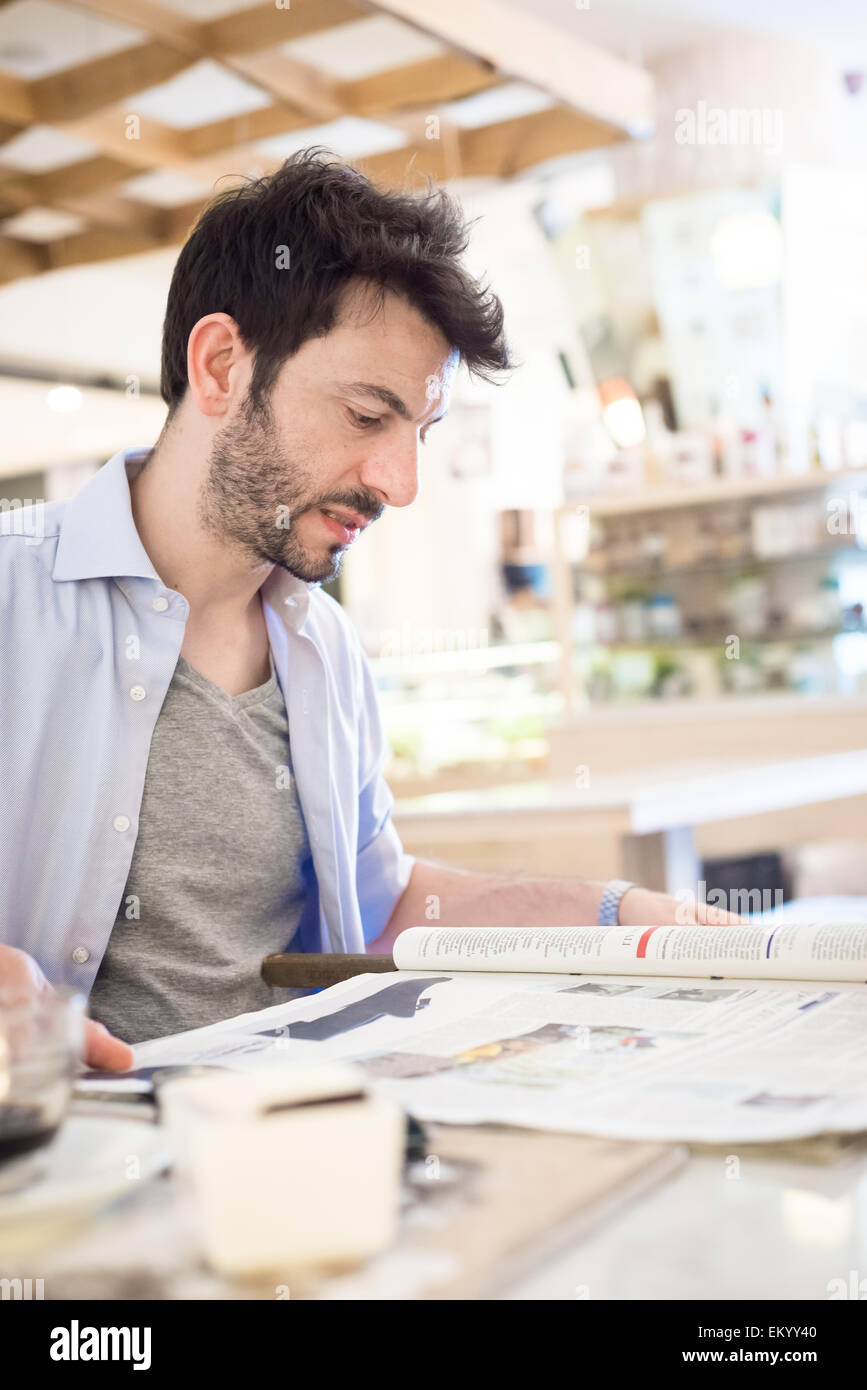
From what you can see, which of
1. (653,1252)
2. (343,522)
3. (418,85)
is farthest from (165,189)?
(653,1252)

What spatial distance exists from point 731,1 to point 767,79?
0.51 m

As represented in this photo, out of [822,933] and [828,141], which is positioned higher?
[828,141]

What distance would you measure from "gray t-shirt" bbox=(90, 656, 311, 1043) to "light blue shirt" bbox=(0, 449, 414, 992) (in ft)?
0.10

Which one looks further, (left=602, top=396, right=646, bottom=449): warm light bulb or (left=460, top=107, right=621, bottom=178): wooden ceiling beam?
(left=602, top=396, right=646, bottom=449): warm light bulb

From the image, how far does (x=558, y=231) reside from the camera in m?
7.04

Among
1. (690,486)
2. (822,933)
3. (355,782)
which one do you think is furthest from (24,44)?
(822,933)

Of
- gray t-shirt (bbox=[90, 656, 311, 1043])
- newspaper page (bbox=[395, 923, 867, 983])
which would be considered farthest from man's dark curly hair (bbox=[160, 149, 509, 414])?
newspaper page (bbox=[395, 923, 867, 983])

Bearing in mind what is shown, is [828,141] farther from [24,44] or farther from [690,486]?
[24,44]

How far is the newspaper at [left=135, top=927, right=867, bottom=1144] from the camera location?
66cm

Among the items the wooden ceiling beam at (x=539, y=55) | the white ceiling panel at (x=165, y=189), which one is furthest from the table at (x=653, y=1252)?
the white ceiling panel at (x=165, y=189)

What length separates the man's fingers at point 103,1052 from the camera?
30.7 inches

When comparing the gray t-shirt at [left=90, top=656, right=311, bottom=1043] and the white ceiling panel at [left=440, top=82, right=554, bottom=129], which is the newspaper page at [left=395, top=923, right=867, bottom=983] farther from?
the white ceiling panel at [left=440, top=82, right=554, bottom=129]

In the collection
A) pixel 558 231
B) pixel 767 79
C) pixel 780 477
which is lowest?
pixel 780 477
